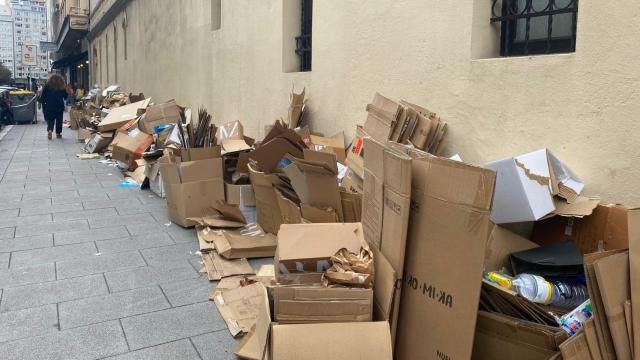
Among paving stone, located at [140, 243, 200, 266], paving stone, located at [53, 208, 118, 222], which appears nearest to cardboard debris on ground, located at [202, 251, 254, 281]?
paving stone, located at [140, 243, 200, 266]

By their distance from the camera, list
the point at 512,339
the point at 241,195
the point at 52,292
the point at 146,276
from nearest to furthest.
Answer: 1. the point at 512,339
2. the point at 52,292
3. the point at 146,276
4. the point at 241,195

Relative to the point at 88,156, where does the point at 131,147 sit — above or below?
above

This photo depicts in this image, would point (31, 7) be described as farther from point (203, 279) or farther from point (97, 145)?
point (203, 279)

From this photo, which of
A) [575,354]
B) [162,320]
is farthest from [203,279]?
[575,354]

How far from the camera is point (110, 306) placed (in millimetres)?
3432

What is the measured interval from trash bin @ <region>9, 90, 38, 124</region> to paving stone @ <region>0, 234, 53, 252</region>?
18292mm

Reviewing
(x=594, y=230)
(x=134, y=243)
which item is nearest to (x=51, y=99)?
(x=134, y=243)

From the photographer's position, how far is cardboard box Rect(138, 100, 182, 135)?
28.2 feet

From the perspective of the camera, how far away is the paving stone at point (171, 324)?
119 inches

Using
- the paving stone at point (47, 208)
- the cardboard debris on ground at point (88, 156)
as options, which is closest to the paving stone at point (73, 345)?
the paving stone at point (47, 208)

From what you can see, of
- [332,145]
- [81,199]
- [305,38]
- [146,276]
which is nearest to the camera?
[146,276]

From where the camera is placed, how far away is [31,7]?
12850 centimetres

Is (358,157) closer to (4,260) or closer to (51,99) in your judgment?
(4,260)

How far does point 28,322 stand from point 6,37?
5921 inches
